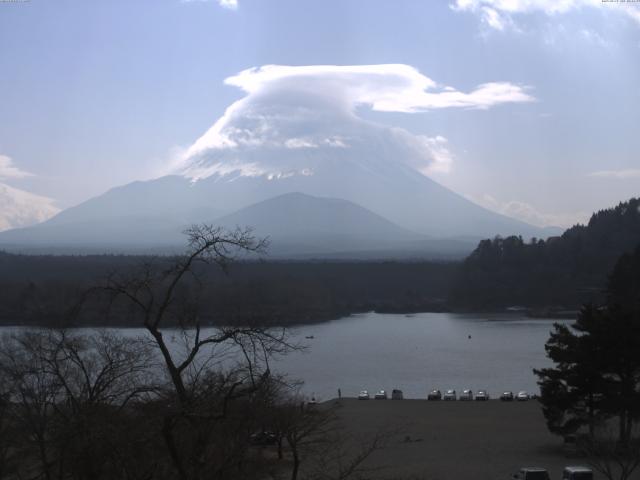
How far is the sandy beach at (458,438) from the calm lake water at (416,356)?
5.11ft

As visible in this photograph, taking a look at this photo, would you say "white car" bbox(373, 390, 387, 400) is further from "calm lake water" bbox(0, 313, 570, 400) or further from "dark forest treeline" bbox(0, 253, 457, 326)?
"dark forest treeline" bbox(0, 253, 457, 326)

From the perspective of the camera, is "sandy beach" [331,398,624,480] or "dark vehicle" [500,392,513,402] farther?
"dark vehicle" [500,392,513,402]

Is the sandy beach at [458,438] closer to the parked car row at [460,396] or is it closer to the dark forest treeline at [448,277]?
the parked car row at [460,396]

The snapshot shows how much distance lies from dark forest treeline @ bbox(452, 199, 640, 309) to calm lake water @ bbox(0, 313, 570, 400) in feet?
22.0

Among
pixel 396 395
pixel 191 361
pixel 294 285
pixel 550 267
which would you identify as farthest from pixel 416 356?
pixel 550 267

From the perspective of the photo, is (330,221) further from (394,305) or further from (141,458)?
(141,458)

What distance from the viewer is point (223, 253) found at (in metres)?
2.72

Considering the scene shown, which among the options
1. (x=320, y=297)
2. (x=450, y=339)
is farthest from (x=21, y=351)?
(x=320, y=297)

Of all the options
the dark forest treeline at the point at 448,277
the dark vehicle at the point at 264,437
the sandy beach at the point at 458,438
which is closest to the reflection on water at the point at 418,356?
the sandy beach at the point at 458,438

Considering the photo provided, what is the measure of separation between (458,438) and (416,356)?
10.3 metres

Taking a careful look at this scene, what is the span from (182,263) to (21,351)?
5628 millimetres

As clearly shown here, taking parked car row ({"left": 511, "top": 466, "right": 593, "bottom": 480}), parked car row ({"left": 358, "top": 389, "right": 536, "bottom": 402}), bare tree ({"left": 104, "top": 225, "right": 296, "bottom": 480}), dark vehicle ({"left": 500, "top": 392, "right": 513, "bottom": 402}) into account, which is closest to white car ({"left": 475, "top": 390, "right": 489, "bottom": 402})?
parked car row ({"left": 358, "top": 389, "right": 536, "bottom": 402})

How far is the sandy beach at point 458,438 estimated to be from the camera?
7730 mm

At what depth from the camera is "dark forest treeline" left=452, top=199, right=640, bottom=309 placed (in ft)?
119
